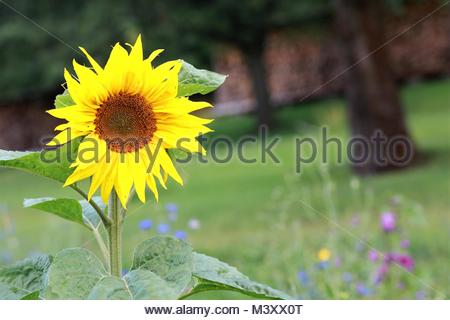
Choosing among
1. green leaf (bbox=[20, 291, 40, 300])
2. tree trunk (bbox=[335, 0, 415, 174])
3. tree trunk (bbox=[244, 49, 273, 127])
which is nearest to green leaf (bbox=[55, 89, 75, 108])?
green leaf (bbox=[20, 291, 40, 300])

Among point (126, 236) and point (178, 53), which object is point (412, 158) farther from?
point (178, 53)

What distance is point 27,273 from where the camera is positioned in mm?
2004

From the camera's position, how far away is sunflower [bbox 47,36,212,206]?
181 centimetres

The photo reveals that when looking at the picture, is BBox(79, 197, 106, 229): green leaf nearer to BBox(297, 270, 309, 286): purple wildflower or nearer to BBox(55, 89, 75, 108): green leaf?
BBox(55, 89, 75, 108): green leaf

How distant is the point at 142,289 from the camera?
5.44 feet

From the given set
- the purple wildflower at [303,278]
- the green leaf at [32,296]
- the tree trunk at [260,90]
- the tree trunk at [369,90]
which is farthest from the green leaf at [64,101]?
the tree trunk at [260,90]

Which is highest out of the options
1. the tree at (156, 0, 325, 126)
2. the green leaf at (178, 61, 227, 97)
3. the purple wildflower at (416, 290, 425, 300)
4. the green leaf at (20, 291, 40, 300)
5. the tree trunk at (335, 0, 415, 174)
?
the tree at (156, 0, 325, 126)

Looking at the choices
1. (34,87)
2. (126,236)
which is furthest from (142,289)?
(34,87)

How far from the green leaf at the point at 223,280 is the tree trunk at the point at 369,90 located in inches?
310

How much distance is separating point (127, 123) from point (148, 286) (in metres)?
0.39

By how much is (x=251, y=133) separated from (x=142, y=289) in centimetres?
1642

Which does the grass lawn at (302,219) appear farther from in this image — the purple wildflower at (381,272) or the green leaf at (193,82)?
the green leaf at (193,82)

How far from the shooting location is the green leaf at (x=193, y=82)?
6.43 feet

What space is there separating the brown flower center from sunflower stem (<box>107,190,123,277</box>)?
0.38 ft
